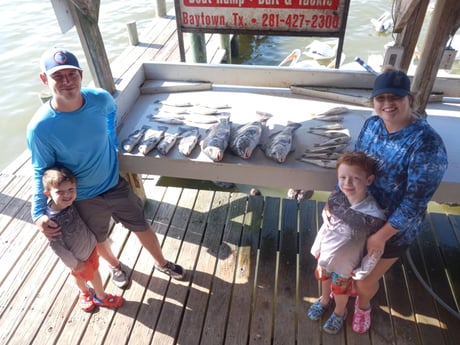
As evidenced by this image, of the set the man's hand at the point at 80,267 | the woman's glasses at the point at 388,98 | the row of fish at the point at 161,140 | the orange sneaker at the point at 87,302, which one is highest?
the woman's glasses at the point at 388,98

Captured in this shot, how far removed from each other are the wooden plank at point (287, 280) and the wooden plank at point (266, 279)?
0.05 metres

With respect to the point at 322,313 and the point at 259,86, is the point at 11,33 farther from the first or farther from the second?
the point at 322,313

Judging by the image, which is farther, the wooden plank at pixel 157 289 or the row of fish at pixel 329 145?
the wooden plank at pixel 157 289

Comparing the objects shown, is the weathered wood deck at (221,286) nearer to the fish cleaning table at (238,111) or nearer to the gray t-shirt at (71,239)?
the gray t-shirt at (71,239)

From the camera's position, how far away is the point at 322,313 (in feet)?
9.11

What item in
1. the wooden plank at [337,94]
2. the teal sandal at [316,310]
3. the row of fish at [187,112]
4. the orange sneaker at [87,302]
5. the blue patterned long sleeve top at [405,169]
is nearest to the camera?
the blue patterned long sleeve top at [405,169]

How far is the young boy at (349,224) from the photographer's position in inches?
80.3

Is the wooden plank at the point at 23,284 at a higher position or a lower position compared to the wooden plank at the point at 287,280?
higher

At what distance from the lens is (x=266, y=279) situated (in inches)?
123

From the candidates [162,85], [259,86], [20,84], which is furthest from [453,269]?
[20,84]

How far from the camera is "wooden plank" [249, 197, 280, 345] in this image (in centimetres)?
272

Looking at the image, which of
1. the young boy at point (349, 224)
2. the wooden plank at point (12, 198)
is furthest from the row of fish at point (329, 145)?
the wooden plank at point (12, 198)

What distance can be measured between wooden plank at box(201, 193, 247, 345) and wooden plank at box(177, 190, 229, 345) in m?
0.04

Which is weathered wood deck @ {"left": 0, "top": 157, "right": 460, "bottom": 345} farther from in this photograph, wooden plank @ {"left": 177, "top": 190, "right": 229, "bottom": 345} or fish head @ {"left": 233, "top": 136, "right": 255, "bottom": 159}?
fish head @ {"left": 233, "top": 136, "right": 255, "bottom": 159}
